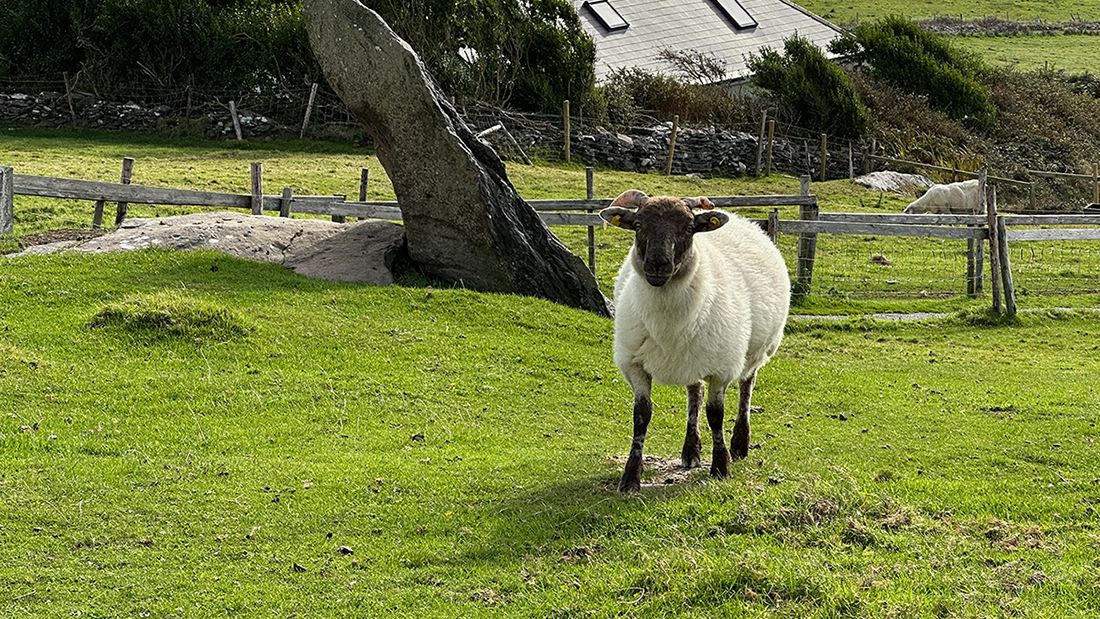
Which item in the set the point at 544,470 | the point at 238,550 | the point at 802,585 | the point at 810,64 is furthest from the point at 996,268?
the point at 810,64

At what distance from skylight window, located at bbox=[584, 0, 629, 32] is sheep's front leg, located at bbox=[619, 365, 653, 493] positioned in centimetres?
4451

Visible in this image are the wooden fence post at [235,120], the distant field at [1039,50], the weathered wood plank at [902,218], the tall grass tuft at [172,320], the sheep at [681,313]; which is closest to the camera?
the sheep at [681,313]

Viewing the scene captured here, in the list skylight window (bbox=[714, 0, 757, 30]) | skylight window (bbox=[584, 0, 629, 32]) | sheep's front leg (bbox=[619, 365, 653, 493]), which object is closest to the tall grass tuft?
sheep's front leg (bbox=[619, 365, 653, 493])

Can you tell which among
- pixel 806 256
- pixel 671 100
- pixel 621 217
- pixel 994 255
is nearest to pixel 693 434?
pixel 621 217

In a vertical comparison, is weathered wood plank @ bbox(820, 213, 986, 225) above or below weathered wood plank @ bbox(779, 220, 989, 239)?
above

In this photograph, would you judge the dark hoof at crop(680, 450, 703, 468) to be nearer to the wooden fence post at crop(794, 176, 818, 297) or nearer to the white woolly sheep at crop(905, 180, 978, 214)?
the wooden fence post at crop(794, 176, 818, 297)

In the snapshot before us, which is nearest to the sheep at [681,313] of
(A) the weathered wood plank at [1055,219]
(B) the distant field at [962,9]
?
(A) the weathered wood plank at [1055,219]

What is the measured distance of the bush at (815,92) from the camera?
4453 cm

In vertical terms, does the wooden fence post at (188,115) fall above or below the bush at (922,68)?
below

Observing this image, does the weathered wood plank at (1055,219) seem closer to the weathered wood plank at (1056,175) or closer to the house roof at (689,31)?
the weathered wood plank at (1056,175)

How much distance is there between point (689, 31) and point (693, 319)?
154ft

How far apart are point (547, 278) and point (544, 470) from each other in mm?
7779

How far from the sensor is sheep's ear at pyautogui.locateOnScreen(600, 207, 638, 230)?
8094 mm

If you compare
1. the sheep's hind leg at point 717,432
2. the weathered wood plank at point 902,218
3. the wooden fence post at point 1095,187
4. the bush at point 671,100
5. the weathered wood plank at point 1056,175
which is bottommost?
the sheep's hind leg at point 717,432
